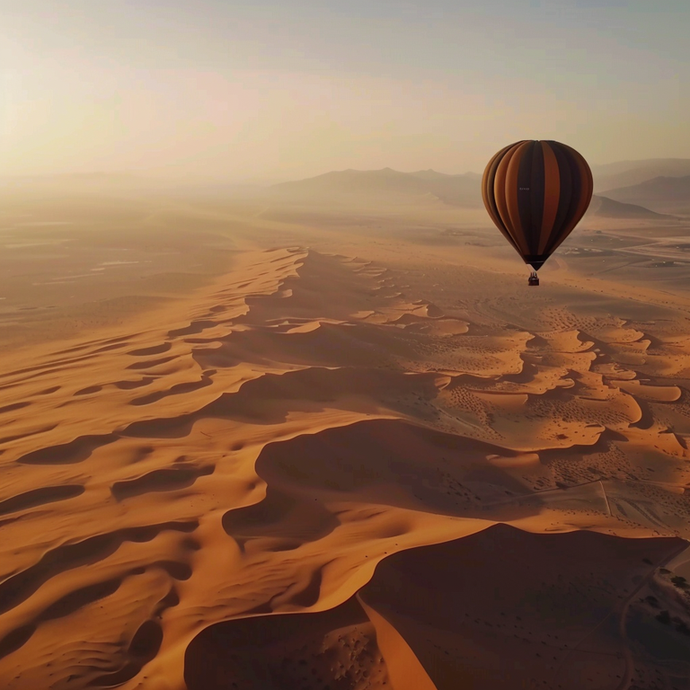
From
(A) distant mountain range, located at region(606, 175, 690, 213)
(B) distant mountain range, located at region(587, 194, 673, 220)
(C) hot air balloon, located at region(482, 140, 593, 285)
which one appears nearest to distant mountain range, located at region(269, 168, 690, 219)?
(A) distant mountain range, located at region(606, 175, 690, 213)

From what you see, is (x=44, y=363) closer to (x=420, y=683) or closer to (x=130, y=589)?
(x=130, y=589)

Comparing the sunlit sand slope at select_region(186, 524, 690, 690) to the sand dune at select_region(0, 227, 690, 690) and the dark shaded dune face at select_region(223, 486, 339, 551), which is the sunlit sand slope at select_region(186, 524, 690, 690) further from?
the dark shaded dune face at select_region(223, 486, 339, 551)

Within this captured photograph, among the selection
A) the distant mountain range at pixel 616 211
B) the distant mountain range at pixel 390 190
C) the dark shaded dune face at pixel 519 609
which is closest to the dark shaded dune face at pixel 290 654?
the dark shaded dune face at pixel 519 609

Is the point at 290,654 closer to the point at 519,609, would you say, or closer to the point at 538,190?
the point at 519,609

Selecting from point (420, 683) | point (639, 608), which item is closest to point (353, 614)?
point (420, 683)

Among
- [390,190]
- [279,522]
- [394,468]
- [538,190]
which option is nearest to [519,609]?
[279,522]
